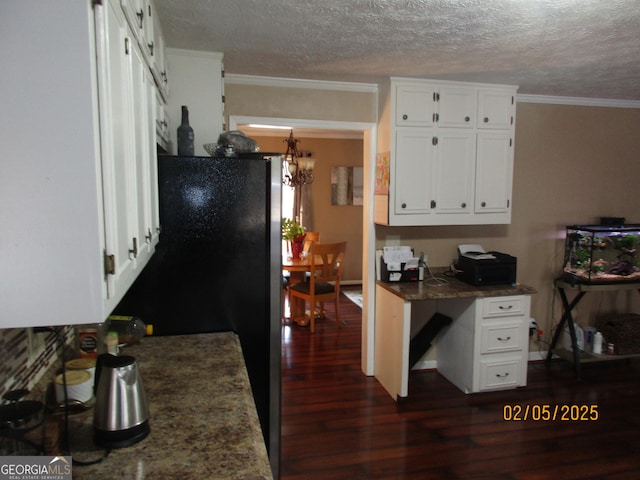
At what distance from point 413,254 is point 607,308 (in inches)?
83.7

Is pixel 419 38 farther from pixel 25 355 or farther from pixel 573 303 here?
pixel 573 303

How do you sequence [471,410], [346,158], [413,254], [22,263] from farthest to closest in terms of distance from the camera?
[346,158] → [413,254] → [471,410] → [22,263]

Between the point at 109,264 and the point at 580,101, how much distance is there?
169 inches

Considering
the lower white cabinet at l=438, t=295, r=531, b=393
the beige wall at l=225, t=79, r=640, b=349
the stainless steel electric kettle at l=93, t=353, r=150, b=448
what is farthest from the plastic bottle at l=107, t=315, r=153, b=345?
the lower white cabinet at l=438, t=295, r=531, b=393

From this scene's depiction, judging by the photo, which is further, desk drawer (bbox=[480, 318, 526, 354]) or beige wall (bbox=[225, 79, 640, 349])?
beige wall (bbox=[225, 79, 640, 349])

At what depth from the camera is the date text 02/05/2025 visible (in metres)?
3.04

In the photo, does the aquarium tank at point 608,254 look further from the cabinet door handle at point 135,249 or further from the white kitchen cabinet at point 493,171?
the cabinet door handle at point 135,249

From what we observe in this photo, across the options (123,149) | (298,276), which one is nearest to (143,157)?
(123,149)

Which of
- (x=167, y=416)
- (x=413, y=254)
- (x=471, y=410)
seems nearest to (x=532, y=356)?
(x=471, y=410)

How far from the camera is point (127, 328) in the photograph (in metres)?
1.81

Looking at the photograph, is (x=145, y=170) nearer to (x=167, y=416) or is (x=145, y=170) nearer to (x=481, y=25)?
(x=167, y=416)

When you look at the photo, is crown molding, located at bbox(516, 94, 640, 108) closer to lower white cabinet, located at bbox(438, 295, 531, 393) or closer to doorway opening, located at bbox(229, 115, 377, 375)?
doorway opening, located at bbox(229, 115, 377, 375)

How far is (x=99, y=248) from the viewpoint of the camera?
0.85 metres

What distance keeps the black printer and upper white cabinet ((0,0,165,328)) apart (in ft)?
9.89
